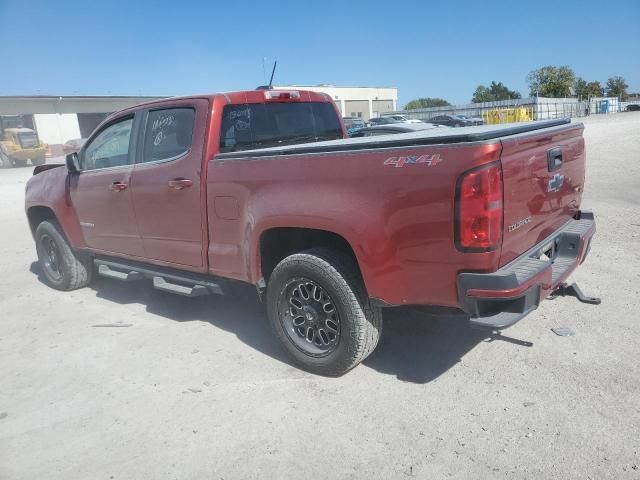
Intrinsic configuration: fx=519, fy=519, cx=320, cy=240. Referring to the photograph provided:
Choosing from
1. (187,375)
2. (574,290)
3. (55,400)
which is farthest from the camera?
(574,290)

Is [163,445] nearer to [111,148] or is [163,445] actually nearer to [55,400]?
[55,400]

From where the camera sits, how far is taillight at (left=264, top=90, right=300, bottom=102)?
14.7 ft

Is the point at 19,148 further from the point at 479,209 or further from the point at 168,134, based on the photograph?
the point at 479,209

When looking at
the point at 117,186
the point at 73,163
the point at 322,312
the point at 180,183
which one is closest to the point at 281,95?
the point at 180,183

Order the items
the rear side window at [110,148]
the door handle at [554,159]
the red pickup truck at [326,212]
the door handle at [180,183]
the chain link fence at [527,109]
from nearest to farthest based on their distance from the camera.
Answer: the red pickup truck at [326,212]
the door handle at [554,159]
the door handle at [180,183]
the rear side window at [110,148]
the chain link fence at [527,109]

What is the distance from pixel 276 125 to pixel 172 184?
104 cm

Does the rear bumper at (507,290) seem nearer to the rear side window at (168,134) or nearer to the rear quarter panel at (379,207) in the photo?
the rear quarter panel at (379,207)

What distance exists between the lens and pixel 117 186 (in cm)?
466

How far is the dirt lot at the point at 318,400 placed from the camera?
2703mm

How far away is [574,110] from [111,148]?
62.3 meters

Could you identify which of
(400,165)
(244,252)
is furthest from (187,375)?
(400,165)

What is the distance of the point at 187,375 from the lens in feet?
12.3

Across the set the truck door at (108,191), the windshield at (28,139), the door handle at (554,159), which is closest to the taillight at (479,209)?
the door handle at (554,159)

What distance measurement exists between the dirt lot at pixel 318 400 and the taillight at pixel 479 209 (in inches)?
41.9
